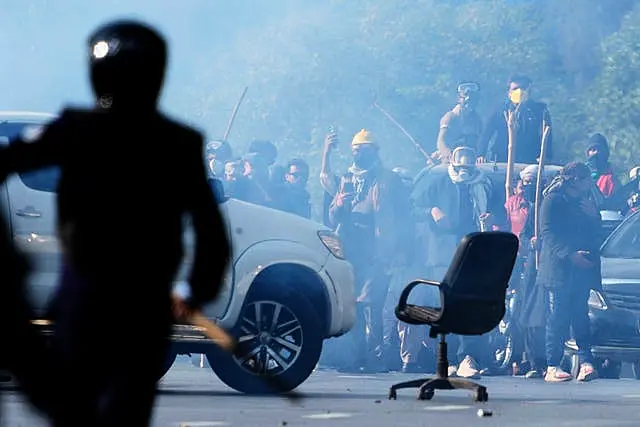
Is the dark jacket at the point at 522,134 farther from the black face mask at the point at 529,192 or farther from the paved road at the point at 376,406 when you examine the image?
the paved road at the point at 376,406

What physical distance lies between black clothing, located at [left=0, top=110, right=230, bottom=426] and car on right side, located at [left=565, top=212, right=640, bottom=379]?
11.9 meters

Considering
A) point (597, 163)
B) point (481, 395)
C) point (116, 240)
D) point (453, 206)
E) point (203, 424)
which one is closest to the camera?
point (116, 240)

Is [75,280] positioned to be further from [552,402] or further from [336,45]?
[336,45]

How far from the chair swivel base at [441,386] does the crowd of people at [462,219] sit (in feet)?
11.2

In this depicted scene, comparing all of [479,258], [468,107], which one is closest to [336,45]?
[468,107]

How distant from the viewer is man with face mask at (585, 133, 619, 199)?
1858 centimetres

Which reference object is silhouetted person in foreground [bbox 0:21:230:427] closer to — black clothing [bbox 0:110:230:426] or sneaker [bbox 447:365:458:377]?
black clothing [bbox 0:110:230:426]

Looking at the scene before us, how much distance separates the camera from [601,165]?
736 inches

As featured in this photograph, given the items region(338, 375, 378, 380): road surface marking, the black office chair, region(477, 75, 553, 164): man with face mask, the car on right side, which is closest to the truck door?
the black office chair

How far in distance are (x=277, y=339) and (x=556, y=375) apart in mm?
4058

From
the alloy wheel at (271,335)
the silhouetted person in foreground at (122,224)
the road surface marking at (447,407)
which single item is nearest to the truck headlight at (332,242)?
the alloy wheel at (271,335)

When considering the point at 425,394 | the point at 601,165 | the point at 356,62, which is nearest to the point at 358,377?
the point at 425,394

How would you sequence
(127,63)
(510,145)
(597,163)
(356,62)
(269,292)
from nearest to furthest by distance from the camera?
(127,63) < (269,292) < (597,163) < (510,145) < (356,62)

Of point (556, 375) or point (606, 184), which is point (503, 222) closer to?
point (606, 184)
